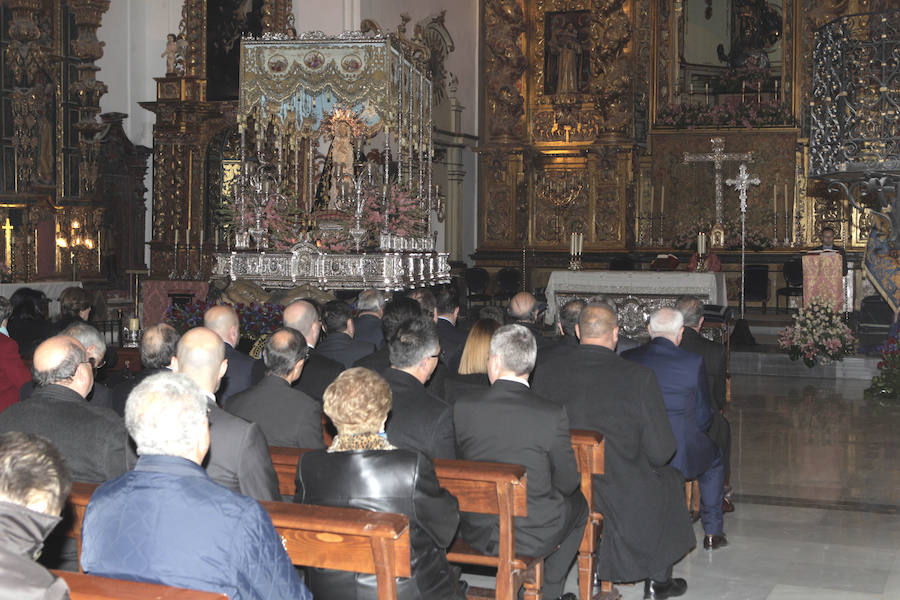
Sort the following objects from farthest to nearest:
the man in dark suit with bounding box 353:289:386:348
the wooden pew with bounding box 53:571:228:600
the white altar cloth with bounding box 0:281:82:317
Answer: the white altar cloth with bounding box 0:281:82:317
the man in dark suit with bounding box 353:289:386:348
the wooden pew with bounding box 53:571:228:600

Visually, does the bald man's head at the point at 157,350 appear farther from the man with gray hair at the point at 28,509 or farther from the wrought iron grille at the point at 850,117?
the wrought iron grille at the point at 850,117

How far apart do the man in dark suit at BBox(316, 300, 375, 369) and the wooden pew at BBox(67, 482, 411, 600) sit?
308cm

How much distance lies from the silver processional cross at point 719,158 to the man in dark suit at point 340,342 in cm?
1372

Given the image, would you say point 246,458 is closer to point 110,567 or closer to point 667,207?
point 110,567

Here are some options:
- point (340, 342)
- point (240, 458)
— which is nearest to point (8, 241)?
point (340, 342)

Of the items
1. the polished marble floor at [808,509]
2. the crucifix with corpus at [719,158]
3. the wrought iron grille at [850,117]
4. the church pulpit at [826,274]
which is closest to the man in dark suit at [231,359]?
the polished marble floor at [808,509]

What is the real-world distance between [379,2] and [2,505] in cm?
1538

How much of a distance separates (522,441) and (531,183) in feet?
56.3

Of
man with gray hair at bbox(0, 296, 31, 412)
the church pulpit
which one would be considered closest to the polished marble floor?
the church pulpit

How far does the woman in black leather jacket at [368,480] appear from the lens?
141 inches

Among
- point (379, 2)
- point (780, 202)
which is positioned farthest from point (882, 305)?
point (379, 2)

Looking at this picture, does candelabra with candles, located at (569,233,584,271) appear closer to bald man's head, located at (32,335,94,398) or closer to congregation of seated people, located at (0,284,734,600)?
congregation of seated people, located at (0,284,734,600)

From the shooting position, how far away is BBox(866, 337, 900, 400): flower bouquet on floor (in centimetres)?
1188

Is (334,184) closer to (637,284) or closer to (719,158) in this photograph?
(637,284)
